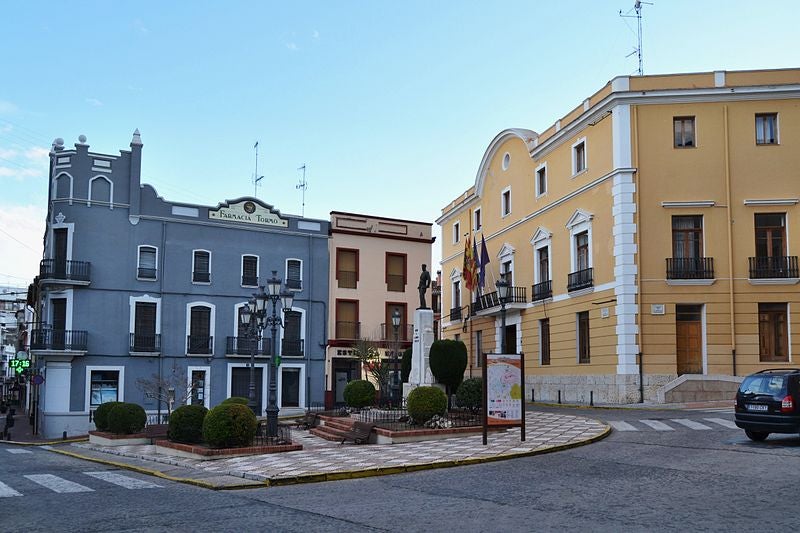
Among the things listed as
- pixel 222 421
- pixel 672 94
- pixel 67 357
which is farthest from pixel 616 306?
pixel 67 357

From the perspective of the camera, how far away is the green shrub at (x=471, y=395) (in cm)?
2148

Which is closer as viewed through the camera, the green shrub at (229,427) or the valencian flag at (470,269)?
the green shrub at (229,427)

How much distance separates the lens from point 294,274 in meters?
38.9

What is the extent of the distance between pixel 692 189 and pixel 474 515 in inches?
866

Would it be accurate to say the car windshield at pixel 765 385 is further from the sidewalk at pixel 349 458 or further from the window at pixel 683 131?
the window at pixel 683 131

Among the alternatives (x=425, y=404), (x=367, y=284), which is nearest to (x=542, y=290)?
(x=367, y=284)

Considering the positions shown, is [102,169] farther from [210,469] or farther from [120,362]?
[210,469]

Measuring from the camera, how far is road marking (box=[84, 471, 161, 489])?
13.0m

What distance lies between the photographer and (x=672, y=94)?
92.3 feet

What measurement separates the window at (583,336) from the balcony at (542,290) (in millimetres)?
2760

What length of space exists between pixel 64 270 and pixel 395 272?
16.3 m

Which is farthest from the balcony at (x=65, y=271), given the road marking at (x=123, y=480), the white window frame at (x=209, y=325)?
the road marking at (x=123, y=480)

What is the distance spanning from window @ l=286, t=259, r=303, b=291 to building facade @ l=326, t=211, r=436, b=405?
5.91 ft

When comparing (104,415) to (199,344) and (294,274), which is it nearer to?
(199,344)
